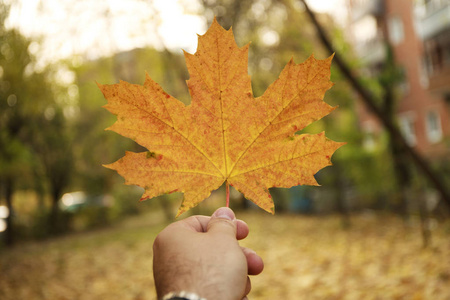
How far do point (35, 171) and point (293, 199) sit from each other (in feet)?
35.0

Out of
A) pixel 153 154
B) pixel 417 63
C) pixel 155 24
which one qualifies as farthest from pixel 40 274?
pixel 417 63

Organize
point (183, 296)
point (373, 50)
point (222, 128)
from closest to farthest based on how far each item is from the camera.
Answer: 1. point (183, 296)
2. point (222, 128)
3. point (373, 50)

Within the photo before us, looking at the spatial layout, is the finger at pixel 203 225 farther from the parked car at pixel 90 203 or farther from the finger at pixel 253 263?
the parked car at pixel 90 203

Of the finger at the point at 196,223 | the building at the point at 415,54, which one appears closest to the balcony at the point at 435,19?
the building at the point at 415,54

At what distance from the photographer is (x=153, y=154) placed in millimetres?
1040

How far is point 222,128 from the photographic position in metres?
1.07

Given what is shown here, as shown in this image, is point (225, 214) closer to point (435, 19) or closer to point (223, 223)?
point (223, 223)

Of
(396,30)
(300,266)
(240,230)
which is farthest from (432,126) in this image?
(240,230)

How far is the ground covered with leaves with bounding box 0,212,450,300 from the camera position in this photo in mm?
5449

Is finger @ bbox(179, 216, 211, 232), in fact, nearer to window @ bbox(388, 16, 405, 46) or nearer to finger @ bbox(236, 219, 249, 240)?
finger @ bbox(236, 219, 249, 240)

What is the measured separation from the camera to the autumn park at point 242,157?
1014 mm

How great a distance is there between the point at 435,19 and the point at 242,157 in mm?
18377

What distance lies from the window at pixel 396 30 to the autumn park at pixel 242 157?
127 millimetres

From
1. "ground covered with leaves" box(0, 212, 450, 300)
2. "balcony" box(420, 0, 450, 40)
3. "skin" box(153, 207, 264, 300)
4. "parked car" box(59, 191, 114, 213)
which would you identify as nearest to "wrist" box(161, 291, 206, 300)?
"skin" box(153, 207, 264, 300)
